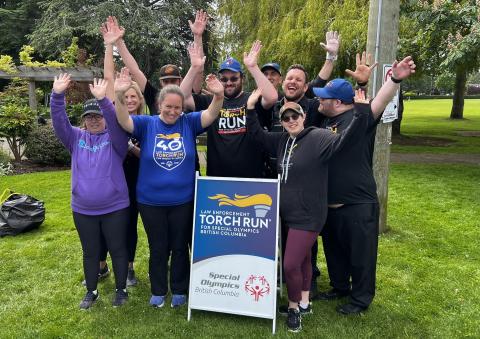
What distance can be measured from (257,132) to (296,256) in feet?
3.62

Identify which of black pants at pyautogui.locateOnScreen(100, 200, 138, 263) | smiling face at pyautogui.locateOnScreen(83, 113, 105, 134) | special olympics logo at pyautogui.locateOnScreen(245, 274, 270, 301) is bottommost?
special olympics logo at pyautogui.locateOnScreen(245, 274, 270, 301)

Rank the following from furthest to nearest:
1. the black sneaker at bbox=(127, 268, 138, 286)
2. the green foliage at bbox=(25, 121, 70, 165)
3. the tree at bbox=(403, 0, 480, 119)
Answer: the green foliage at bbox=(25, 121, 70, 165) → the tree at bbox=(403, 0, 480, 119) → the black sneaker at bbox=(127, 268, 138, 286)

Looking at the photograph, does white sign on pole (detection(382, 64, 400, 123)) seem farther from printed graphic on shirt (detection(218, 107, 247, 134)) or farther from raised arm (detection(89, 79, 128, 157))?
raised arm (detection(89, 79, 128, 157))

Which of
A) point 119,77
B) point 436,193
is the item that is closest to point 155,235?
point 119,77

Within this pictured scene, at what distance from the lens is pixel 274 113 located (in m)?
4.19

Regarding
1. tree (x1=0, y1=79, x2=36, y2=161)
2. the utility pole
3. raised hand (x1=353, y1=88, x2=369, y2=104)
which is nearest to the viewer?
raised hand (x1=353, y1=88, x2=369, y2=104)

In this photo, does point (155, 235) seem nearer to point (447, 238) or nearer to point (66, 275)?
point (66, 275)

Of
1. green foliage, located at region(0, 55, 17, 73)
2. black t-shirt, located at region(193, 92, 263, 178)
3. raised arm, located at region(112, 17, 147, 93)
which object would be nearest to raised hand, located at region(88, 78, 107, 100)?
raised arm, located at region(112, 17, 147, 93)

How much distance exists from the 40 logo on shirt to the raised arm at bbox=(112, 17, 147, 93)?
0.91 m

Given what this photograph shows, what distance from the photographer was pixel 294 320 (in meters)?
3.65

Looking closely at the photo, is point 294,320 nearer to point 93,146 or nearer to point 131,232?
point 131,232

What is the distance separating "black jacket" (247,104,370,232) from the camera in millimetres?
3441

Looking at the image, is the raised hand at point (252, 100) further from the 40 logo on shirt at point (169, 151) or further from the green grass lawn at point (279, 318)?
the green grass lawn at point (279, 318)

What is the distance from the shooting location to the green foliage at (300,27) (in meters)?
11.5
